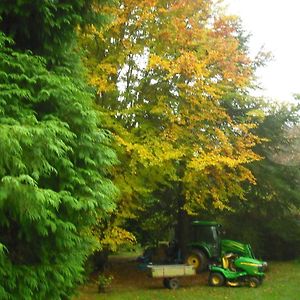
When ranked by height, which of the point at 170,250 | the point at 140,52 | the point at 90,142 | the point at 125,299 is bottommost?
the point at 125,299

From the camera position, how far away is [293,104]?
18656mm

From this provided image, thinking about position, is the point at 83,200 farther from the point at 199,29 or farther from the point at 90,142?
the point at 199,29

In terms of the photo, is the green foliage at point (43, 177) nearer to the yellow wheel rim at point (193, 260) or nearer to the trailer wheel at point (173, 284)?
the trailer wheel at point (173, 284)

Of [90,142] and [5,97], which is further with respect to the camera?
[90,142]

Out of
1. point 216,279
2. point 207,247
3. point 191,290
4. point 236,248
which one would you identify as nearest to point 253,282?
point 216,279

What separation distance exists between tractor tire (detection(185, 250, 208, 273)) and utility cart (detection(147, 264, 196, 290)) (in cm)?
241

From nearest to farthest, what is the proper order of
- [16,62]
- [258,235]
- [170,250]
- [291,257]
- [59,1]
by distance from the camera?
[16,62] < [59,1] < [170,250] < [258,235] < [291,257]

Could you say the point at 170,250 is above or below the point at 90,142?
below

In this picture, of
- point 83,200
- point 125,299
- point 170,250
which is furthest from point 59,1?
point 170,250

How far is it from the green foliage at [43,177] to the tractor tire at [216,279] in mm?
8398

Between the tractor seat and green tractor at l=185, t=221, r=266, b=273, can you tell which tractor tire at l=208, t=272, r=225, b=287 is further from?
green tractor at l=185, t=221, r=266, b=273

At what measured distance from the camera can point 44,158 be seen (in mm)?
5805

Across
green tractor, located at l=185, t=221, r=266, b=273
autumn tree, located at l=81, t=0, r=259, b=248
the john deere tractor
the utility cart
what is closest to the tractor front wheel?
the utility cart

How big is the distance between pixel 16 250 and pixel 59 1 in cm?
419
